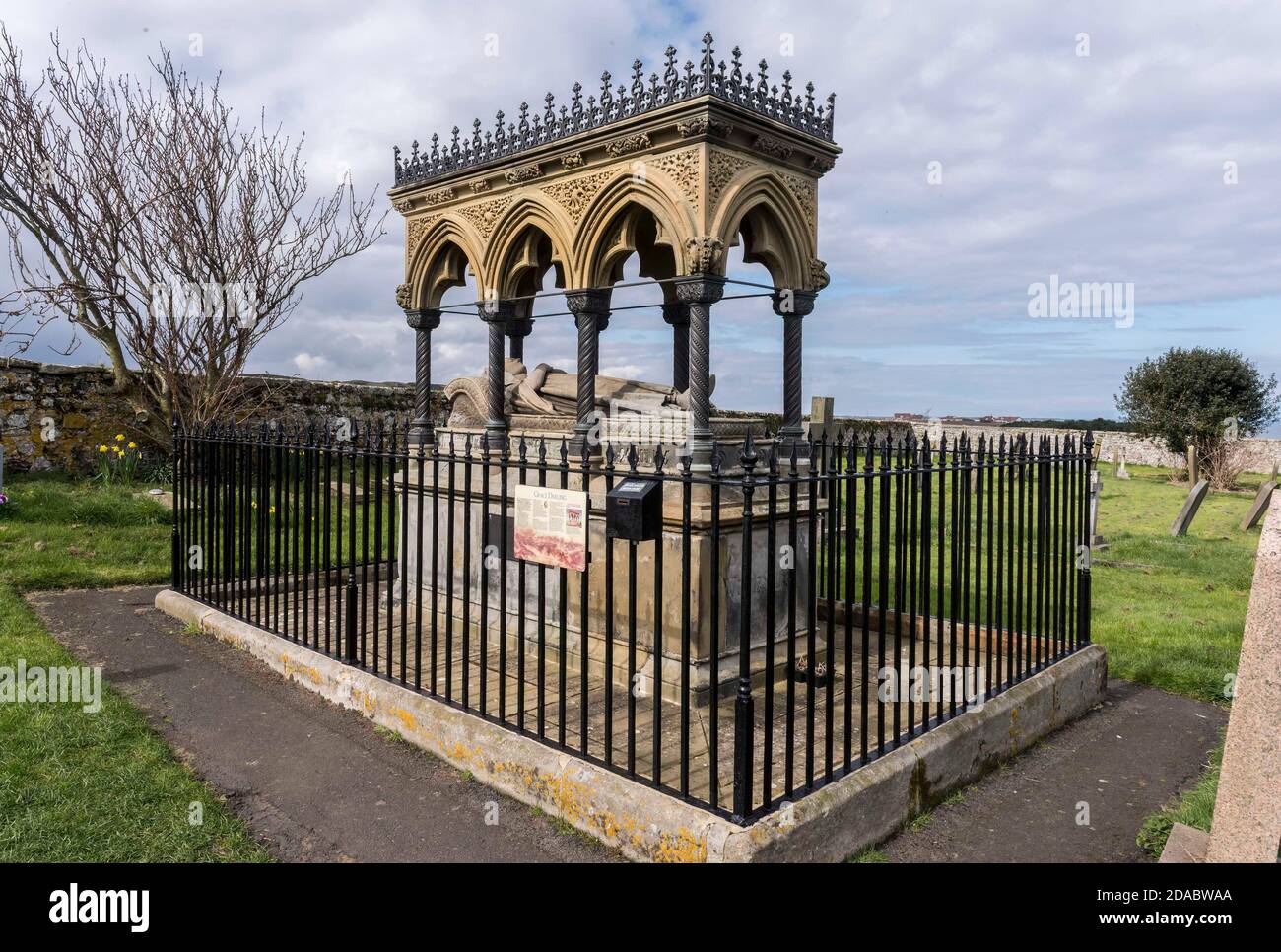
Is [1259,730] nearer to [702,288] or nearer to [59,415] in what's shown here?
[702,288]

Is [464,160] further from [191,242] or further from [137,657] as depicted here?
[191,242]

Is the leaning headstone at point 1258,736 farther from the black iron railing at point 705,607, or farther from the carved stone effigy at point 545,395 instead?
the carved stone effigy at point 545,395

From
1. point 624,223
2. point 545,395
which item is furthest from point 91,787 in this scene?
point 624,223

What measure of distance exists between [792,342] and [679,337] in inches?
55.9

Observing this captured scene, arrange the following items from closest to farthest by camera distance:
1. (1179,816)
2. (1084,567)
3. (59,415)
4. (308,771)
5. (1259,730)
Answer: (1259,730)
(1179,816)
(308,771)
(1084,567)
(59,415)

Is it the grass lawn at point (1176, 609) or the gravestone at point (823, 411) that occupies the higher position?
the gravestone at point (823, 411)

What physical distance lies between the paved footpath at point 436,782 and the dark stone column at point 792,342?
2.97 m

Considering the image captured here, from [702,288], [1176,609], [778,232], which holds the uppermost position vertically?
[778,232]

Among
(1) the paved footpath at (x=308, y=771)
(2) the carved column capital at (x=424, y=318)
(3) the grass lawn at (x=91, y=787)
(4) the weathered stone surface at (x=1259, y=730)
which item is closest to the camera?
(4) the weathered stone surface at (x=1259, y=730)

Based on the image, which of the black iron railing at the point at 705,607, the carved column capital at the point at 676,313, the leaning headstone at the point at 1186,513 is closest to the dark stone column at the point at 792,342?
the black iron railing at the point at 705,607

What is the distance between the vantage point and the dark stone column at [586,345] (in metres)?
6.41

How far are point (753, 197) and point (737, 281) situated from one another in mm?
671

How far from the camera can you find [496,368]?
729cm

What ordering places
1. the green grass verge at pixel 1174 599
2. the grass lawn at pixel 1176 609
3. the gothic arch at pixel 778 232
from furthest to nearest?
the green grass verge at pixel 1174 599
the gothic arch at pixel 778 232
the grass lawn at pixel 1176 609
